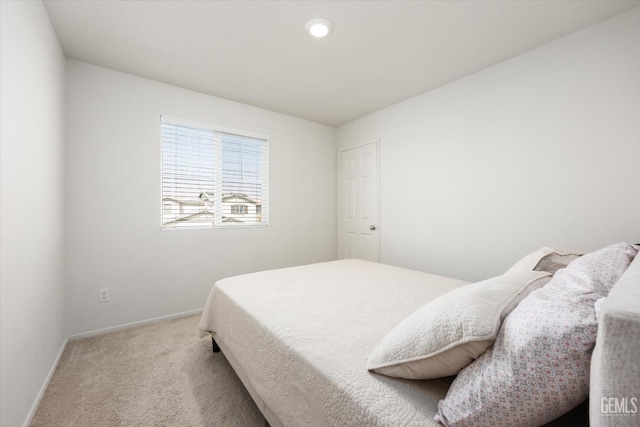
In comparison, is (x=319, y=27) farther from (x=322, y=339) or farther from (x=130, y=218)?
(x=130, y=218)

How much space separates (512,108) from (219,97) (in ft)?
10.2

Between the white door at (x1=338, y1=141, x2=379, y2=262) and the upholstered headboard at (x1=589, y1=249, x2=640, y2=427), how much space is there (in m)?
3.22

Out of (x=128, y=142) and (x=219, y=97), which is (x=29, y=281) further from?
(x=219, y=97)

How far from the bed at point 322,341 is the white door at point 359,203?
1.53 metres

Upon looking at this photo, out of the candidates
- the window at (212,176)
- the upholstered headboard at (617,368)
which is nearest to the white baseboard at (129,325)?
the window at (212,176)

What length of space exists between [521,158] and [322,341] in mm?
2409

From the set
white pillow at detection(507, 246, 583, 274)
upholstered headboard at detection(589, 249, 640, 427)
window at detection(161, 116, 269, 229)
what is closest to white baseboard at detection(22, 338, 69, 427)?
window at detection(161, 116, 269, 229)

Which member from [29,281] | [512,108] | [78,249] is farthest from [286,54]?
[78,249]

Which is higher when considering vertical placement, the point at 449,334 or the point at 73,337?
the point at 449,334

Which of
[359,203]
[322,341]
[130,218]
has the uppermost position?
[359,203]

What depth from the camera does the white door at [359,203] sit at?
147 inches

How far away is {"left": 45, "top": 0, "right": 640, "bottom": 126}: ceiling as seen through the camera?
1.84 meters

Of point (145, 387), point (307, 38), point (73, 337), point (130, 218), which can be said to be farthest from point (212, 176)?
point (145, 387)

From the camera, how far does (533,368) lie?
0.61 meters
